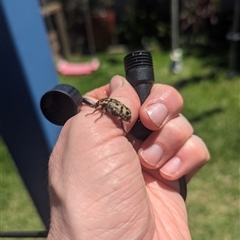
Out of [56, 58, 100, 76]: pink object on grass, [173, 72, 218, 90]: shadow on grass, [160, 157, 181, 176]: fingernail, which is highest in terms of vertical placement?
[160, 157, 181, 176]: fingernail

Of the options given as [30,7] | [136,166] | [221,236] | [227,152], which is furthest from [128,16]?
[136,166]

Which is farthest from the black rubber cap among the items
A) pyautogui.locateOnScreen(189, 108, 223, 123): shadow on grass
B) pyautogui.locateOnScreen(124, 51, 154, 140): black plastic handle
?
pyautogui.locateOnScreen(189, 108, 223, 123): shadow on grass

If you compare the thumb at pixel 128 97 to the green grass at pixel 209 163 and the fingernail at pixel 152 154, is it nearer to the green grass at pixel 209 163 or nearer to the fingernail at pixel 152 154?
the fingernail at pixel 152 154

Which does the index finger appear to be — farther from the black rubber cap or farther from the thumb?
the black rubber cap

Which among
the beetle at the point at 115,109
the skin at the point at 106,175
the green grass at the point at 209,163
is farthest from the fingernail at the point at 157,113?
the green grass at the point at 209,163

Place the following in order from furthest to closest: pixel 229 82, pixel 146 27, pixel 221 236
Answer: pixel 146 27, pixel 229 82, pixel 221 236

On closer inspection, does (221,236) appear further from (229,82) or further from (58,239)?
(229,82)
